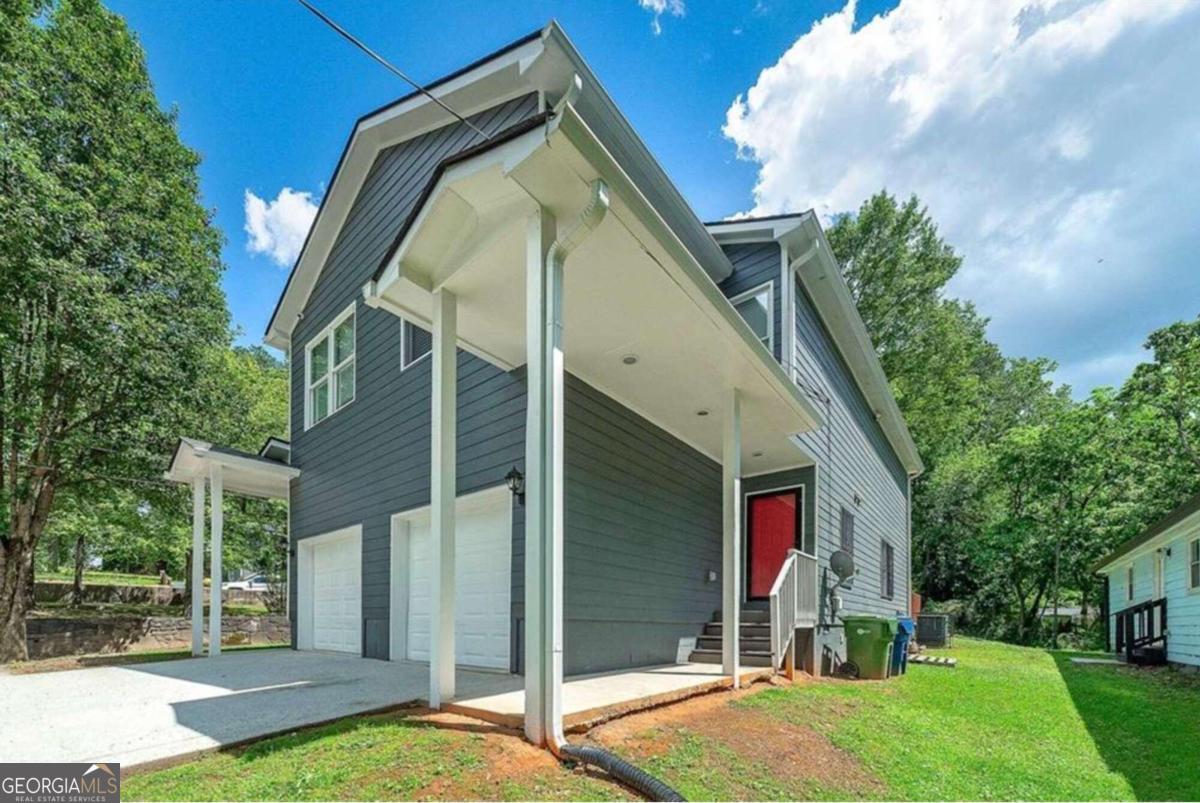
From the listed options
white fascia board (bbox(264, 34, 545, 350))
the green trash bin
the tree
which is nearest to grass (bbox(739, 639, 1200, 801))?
the green trash bin

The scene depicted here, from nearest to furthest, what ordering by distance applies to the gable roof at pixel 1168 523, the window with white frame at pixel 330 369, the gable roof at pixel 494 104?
the gable roof at pixel 494 104 < the gable roof at pixel 1168 523 < the window with white frame at pixel 330 369

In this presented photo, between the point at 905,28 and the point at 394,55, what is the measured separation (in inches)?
240

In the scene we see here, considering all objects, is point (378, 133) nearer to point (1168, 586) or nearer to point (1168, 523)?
point (1168, 523)

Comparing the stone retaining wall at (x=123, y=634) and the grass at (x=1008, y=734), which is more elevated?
the grass at (x=1008, y=734)

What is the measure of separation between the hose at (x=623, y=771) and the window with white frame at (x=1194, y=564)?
12.1 metres

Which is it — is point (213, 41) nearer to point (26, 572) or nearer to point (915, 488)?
point (26, 572)

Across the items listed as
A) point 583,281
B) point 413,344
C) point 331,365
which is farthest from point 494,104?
point 331,365

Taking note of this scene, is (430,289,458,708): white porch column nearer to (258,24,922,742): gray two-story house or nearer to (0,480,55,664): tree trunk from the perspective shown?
(258,24,922,742): gray two-story house

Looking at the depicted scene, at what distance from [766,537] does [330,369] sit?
775 cm

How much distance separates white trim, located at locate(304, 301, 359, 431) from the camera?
32.8 feet

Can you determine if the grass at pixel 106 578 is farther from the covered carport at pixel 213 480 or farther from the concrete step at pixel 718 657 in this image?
the concrete step at pixel 718 657

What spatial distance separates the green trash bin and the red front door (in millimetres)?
1906

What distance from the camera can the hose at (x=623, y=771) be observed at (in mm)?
3057

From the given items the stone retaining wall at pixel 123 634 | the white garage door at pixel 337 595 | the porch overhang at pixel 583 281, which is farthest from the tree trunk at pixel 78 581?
the porch overhang at pixel 583 281
